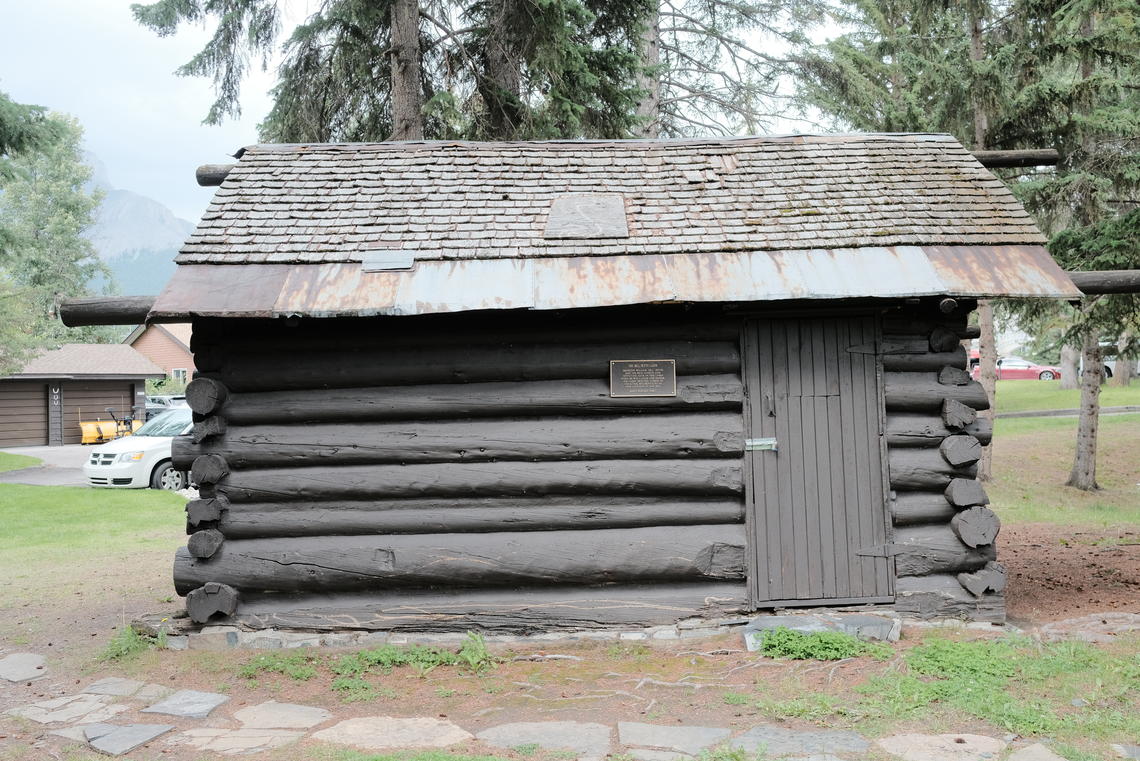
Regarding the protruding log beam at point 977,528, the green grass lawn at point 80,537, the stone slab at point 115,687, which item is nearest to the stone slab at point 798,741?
the protruding log beam at point 977,528

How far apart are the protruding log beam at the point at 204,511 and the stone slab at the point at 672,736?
3.95 m

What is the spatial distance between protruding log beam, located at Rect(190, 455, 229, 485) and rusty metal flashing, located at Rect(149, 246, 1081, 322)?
1284 millimetres

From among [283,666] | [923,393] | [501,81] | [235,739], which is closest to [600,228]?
[923,393]

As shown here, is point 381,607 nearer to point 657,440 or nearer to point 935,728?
point 657,440

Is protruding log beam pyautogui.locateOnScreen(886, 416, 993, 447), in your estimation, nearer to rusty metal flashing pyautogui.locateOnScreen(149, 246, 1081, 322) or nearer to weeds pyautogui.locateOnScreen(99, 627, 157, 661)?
rusty metal flashing pyautogui.locateOnScreen(149, 246, 1081, 322)

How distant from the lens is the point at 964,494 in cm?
701

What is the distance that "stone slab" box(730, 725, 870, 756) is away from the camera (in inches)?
187

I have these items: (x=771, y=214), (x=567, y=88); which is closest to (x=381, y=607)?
(x=771, y=214)

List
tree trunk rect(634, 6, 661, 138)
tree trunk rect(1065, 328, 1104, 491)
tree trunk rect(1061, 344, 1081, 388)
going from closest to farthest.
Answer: tree trunk rect(1065, 328, 1104, 491), tree trunk rect(634, 6, 661, 138), tree trunk rect(1061, 344, 1081, 388)

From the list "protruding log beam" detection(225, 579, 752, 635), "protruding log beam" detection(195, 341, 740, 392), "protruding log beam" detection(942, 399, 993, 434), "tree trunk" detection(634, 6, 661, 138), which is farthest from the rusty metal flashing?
"tree trunk" detection(634, 6, 661, 138)

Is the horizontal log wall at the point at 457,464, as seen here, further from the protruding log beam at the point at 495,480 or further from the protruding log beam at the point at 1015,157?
the protruding log beam at the point at 1015,157

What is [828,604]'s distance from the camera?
22.9 feet

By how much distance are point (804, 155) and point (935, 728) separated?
5.66m

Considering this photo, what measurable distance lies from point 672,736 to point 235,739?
8.82 feet
